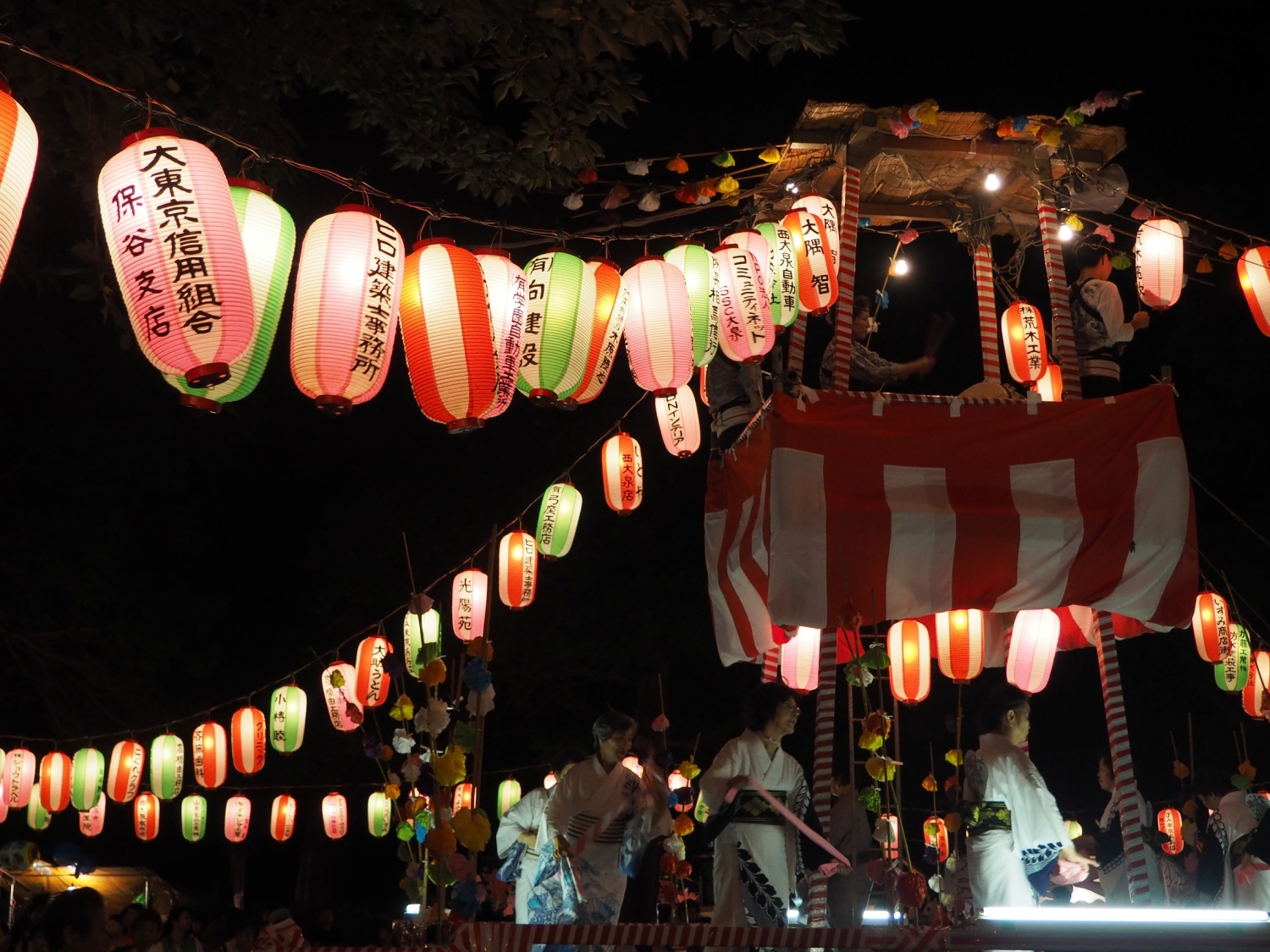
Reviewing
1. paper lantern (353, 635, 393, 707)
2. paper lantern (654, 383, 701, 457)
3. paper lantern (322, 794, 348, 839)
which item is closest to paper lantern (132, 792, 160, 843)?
paper lantern (322, 794, 348, 839)

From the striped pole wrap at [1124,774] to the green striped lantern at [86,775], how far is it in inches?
471

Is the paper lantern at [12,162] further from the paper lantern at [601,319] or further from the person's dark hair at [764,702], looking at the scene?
the person's dark hair at [764,702]

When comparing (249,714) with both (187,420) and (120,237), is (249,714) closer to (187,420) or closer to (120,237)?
(187,420)

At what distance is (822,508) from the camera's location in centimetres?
717

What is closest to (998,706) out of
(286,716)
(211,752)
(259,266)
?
(259,266)

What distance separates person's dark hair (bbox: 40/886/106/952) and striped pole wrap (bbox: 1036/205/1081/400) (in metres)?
6.33

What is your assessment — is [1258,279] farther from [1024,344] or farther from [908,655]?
[908,655]

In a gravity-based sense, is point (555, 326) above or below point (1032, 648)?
above

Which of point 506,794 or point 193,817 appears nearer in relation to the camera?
point 506,794

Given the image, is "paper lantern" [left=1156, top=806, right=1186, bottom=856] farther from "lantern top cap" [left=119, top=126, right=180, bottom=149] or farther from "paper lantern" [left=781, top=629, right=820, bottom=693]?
"lantern top cap" [left=119, top=126, right=180, bottom=149]

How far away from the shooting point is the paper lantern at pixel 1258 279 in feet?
28.1

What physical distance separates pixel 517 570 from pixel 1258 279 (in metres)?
7.27

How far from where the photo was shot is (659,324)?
7.58 meters

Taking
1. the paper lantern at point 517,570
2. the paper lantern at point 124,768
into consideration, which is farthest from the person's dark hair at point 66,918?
the paper lantern at point 124,768
